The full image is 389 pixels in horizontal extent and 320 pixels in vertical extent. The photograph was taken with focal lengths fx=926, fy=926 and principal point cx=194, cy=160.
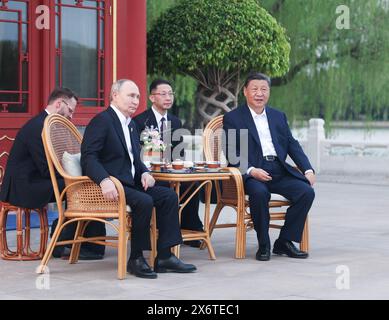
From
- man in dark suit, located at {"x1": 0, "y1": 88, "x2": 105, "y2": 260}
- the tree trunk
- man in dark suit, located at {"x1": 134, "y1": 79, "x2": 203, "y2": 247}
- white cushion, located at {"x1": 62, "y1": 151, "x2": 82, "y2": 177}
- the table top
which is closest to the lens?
white cushion, located at {"x1": 62, "y1": 151, "x2": 82, "y2": 177}

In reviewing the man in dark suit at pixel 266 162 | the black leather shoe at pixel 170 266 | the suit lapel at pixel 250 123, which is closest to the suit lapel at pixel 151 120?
the man in dark suit at pixel 266 162

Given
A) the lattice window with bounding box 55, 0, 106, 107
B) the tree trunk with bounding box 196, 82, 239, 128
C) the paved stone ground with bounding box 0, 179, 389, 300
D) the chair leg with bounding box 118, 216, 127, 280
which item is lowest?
the paved stone ground with bounding box 0, 179, 389, 300

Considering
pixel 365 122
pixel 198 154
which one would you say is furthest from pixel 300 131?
pixel 198 154

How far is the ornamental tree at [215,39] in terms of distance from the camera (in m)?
10.8

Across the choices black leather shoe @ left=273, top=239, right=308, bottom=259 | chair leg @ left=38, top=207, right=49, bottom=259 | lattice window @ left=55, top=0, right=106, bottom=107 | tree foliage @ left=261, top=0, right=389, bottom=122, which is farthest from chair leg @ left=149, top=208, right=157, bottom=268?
tree foliage @ left=261, top=0, right=389, bottom=122

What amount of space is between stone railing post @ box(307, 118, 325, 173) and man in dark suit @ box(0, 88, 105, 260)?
989 centimetres

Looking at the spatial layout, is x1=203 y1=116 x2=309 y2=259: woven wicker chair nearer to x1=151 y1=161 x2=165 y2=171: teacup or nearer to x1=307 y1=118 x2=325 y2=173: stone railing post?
x1=151 y1=161 x2=165 y2=171: teacup

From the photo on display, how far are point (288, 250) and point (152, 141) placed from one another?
4.29ft

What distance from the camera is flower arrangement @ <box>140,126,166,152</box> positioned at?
6.85 meters

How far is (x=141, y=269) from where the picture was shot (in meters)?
6.00

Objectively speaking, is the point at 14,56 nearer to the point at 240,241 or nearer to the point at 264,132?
the point at 264,132

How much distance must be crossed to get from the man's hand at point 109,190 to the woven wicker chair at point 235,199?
1.22m

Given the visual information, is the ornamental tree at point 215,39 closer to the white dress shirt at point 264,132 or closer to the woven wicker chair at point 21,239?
the white dress shirt at point 264,132

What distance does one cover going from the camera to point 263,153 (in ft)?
23.6
